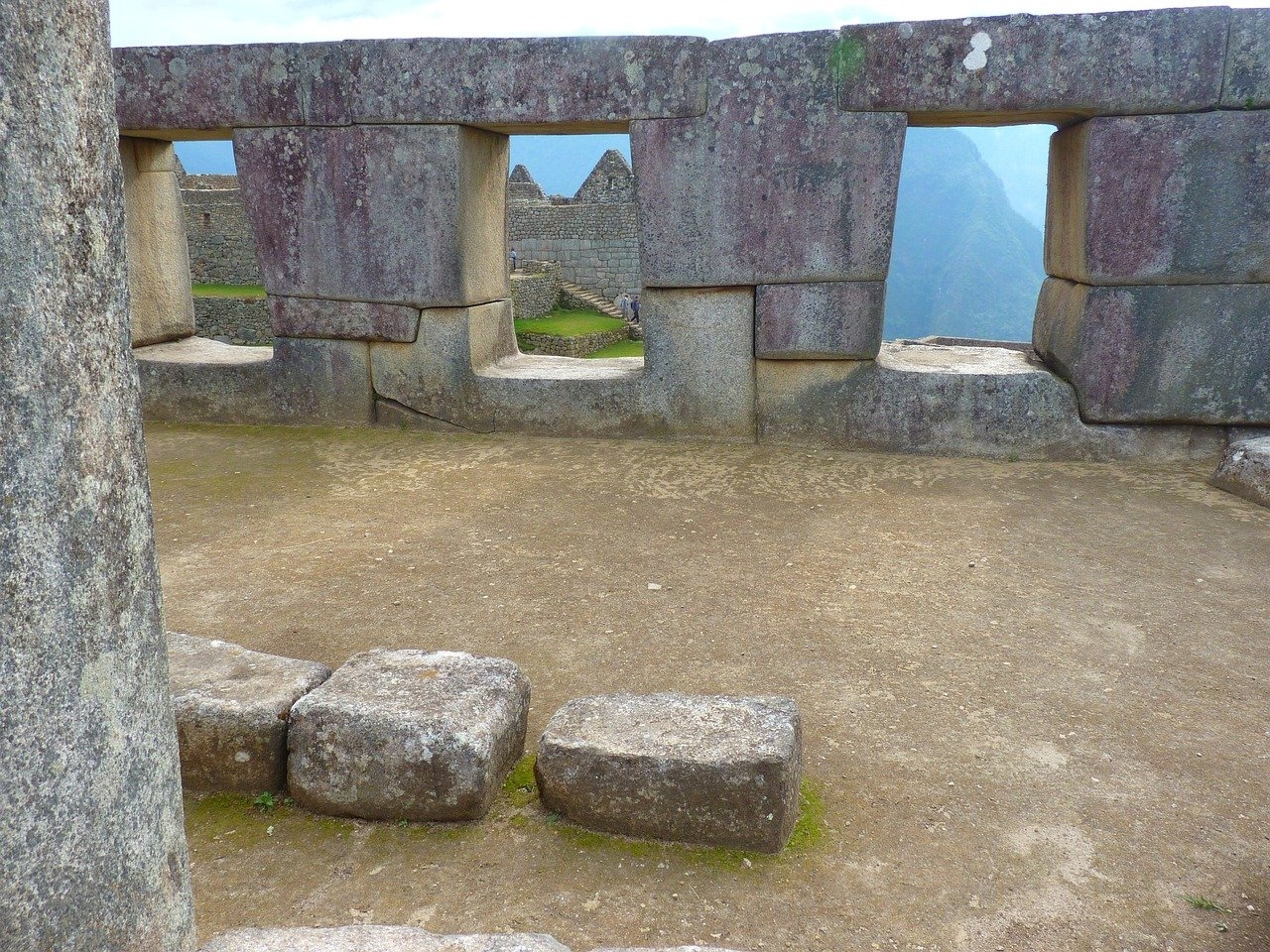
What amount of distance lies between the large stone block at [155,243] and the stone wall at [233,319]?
12837 mm

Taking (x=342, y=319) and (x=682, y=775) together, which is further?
(x=342, y=319)

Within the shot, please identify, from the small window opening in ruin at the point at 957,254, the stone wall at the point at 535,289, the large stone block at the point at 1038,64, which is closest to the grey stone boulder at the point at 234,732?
the large stone block at the point at 1038,64

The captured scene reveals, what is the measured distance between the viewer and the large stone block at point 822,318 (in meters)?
5.81

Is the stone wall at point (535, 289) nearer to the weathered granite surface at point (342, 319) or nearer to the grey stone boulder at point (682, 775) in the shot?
the weathered granite surface at point (342, 319)

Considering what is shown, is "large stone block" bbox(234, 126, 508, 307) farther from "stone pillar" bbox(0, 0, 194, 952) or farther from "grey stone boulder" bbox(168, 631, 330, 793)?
"stone pillar" bbox(0, 0, 194, 952)

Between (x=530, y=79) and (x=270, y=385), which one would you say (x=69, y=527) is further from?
(x=270, y=385)

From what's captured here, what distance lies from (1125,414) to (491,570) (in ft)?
12.3

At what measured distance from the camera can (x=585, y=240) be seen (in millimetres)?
23297

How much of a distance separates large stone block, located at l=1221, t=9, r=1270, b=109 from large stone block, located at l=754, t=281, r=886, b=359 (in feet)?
6.45

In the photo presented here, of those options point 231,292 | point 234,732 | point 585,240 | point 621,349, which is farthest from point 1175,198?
point 231,292

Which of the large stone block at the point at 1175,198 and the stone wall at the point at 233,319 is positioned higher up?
the large stone block at the point at 1175,198

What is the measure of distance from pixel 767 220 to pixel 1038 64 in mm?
1605

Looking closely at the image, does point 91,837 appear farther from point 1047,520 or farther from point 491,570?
point 1047,520

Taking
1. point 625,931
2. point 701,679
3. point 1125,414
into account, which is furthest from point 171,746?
point 1125,414
